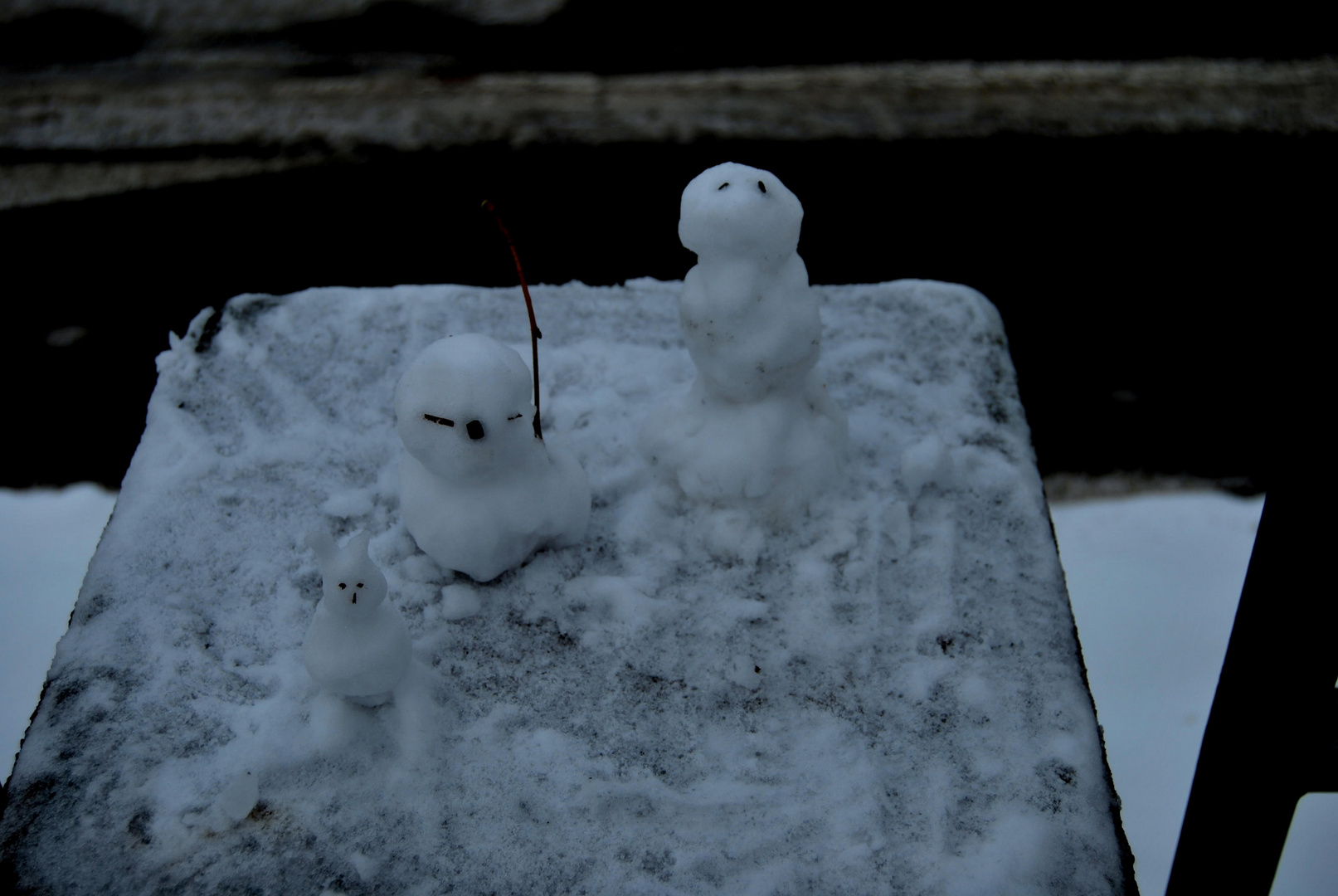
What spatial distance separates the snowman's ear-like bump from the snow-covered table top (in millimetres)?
280

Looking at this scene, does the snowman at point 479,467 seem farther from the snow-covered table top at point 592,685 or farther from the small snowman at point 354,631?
the small snowman at point 354,631

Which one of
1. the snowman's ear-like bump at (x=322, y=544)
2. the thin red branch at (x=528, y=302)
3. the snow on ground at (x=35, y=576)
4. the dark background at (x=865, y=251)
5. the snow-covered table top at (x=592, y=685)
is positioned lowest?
the snow on ground at (x=35, y=576)

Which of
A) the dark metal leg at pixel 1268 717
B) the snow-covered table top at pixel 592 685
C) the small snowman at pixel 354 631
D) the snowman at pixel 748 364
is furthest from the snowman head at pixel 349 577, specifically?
the dark metal leg at pixel 1268 717

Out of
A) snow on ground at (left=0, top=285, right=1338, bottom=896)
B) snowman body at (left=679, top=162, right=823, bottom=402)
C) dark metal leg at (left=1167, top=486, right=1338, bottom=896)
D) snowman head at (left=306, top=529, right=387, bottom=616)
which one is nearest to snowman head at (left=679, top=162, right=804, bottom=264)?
snowman body at (left=679, top=162, right=823, bottom=402)

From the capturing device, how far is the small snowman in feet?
5.04

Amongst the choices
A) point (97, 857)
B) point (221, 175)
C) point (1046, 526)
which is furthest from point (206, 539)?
point (221, 175)

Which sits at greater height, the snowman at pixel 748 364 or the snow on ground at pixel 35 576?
the snowman at pixel 748 364

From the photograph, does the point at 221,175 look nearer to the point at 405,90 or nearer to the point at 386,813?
the point at 405,90

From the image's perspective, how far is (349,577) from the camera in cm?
153

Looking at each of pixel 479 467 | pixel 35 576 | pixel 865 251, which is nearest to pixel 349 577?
pixel 479 467

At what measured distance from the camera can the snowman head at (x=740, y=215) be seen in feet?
5.66

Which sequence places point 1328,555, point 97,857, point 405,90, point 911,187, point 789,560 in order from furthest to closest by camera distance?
point 405,90, point 911,187, point 789,560, point 97,857, point 1328,555

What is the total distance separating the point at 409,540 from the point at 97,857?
2.21ft

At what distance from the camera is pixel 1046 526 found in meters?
2.00
